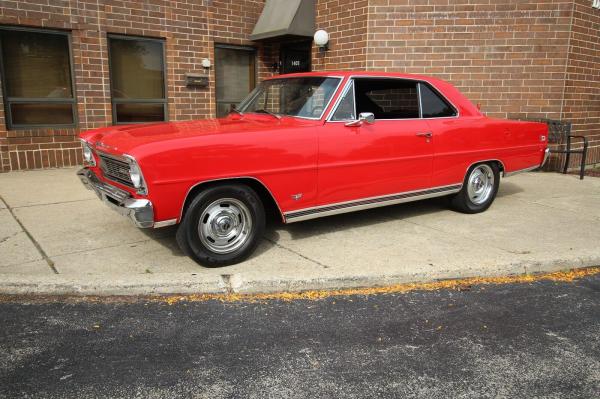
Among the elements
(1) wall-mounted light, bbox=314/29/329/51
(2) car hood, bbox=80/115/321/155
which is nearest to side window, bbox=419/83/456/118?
(2) car hood, bbox=80/115/321/155

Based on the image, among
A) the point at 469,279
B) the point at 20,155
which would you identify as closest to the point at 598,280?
the point at 469,279

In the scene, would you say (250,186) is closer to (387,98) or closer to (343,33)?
(387,98)

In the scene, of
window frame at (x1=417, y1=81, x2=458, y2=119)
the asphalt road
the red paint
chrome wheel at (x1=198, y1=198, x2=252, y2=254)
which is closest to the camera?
the asphalt road

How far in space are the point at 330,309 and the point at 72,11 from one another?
783 cm

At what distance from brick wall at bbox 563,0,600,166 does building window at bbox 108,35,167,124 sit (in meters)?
7.91

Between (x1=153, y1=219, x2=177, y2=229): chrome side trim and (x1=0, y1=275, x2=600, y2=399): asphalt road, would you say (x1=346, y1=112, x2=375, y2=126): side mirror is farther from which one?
(x1=153, y1=219, x2=177, y2=229): chrome side trim

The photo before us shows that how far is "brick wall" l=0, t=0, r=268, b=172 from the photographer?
28.7 feet

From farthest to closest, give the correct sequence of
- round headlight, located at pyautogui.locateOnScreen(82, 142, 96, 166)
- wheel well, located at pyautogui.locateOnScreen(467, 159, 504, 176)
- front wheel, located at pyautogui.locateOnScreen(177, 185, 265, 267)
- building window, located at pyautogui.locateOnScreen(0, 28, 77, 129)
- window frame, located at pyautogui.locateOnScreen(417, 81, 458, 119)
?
1. building window, located at pyautogui.locateOnScreen(0, 28, 77, 129)
2. wheel well, located at pyautogui.locateOnScreen(467, 159, 504, 176)
3. window frame, located at pyautogui.locateOnScreen(417, 81, 458, 119)
4. round headlight, located at pyautogui.locateOnScreen(82, 142, 96, 166)
5. front wheel, located at pyautogui.locateOnScreen(177, 185, 265, 267)

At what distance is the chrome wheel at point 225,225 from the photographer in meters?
4.32

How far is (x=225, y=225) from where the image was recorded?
443 centimetres

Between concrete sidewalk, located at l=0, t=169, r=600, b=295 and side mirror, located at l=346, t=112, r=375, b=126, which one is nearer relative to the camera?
concrete sidewalk, located at l=0, t=169, r=600, b=295

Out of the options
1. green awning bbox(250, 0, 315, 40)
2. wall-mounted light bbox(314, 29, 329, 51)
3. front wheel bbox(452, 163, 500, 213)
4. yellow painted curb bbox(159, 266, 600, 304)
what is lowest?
yellow painted curb bbox(159, 266, 600, 304)

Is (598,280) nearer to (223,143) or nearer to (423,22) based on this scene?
(223,143)

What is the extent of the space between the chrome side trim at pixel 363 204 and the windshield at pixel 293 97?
91cm
